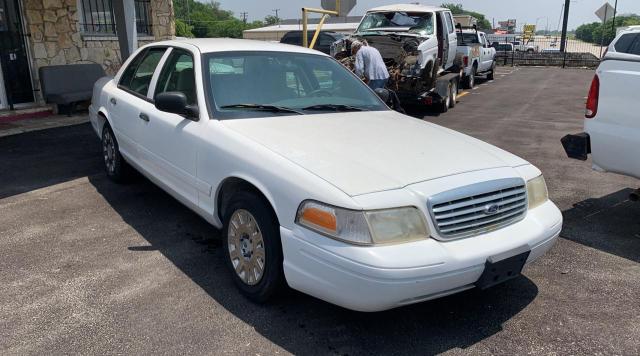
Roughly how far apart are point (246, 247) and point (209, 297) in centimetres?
45

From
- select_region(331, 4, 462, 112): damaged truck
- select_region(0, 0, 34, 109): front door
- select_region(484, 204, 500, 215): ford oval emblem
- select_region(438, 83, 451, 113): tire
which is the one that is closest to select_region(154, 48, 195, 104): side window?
select_region(484, 204, 500, 215): ford oval emblem

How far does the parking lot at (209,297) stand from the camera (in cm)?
301

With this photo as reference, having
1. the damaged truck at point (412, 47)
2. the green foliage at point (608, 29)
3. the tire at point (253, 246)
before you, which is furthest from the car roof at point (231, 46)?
the green foliage at point (608, 29)

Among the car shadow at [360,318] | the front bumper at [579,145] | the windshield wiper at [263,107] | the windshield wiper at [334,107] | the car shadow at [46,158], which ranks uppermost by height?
the windshield wiper at [263,107]

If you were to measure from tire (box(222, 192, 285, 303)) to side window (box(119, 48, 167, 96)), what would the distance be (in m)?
2.08

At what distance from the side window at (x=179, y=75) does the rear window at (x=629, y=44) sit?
346 centimetres

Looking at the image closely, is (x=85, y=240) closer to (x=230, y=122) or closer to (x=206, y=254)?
(x=206, y=254)

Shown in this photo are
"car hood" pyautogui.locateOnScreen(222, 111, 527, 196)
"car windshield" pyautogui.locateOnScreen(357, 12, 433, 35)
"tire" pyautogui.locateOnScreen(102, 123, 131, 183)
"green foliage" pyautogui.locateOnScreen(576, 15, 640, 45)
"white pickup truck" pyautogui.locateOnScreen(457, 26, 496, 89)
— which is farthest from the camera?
"green foliage" pyautogui.locateOnScreen(576, 15, 640, 45)

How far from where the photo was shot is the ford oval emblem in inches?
118

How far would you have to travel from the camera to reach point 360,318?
326cm

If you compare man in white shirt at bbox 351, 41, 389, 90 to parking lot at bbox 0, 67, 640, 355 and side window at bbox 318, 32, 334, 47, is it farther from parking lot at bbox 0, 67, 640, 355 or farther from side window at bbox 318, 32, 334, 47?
side window at bbox 318, 32, 334, 47

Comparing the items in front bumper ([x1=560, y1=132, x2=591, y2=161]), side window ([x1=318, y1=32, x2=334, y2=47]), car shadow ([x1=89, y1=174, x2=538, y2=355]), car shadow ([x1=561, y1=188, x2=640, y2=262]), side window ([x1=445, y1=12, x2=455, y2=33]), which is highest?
side window ([x1=445, y1=12, x2=455, y2=33])

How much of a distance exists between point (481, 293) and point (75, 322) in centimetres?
266

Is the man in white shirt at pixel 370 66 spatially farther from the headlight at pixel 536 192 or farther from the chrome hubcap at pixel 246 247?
the chrome hubcap at pixel 246 247
